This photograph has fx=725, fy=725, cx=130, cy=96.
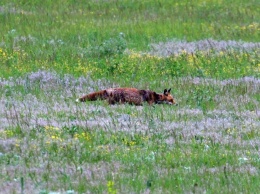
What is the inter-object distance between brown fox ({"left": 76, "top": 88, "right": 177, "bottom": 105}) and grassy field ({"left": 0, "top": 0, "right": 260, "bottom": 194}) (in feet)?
1.16

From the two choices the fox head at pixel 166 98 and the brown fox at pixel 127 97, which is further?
the fox head at pixel 166 98

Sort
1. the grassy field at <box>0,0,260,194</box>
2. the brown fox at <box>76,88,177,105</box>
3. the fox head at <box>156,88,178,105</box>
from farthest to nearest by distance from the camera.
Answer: the fox head at <box>156,88,178,105</box>, the brown fox at <box>76,88,177,105</box>, the grassy field at <box>0,0,260,194</box>

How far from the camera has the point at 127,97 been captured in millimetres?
14938

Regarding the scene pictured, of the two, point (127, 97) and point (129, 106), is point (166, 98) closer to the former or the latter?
point (127, 97)

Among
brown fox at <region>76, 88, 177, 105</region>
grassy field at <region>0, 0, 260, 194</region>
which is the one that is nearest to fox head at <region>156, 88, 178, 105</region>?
brown fox at <region>76, 88, 177, 105</region>

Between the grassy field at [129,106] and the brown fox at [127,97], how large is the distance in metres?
0.35

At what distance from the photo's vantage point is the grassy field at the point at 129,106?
9.18 m

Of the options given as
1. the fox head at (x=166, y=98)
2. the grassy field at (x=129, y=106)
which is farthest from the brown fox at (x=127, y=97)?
the grassy field at (x=129, y=106)

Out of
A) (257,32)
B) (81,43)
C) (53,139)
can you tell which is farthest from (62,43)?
(53,139)

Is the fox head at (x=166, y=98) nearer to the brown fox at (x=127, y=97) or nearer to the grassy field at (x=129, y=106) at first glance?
the brown fox at (x=127, y=97)

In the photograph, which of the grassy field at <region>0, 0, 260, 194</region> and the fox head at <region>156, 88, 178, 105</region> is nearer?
the grassy field at <region>0, 0, 260, 194</region>

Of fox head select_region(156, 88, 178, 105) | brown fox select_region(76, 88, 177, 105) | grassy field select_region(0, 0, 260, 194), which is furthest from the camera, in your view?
fox head select_region(156, 88, 178, 105)

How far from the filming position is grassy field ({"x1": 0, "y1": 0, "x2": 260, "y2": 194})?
30.1 ft

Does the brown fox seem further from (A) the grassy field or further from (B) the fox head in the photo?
(A) the grassy field
